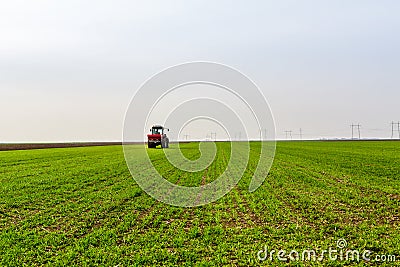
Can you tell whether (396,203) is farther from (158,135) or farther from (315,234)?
(158,135)

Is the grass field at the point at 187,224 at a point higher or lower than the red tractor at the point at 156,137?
lower

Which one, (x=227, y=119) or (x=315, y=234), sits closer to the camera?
(x=315, y=234)

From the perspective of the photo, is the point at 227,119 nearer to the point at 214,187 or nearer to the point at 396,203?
the point at 214,187

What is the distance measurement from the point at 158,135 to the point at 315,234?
143 feet

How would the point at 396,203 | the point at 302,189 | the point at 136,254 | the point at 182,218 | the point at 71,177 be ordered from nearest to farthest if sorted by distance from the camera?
1. the point at 136,254
2. the point at 182,218
3. the point at 396,203
4. the point at 302,189
5. the point at 71,177

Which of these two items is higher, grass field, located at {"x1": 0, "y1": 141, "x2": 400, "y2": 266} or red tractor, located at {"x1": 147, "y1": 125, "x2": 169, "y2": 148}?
red tractor, located at {"x1": 147, "y1": 125, "x2": 169, "y2": 148}

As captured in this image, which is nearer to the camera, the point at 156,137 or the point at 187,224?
the point at 187,224

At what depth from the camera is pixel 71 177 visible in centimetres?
2331

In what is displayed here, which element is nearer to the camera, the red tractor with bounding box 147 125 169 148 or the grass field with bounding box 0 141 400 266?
the grass field with bounding box 0 141 400 266

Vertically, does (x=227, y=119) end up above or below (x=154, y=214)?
above

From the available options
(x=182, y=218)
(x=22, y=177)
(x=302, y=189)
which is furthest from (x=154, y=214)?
(x=22, y=177)

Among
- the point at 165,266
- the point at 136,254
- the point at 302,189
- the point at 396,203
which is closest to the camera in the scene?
the point at 165,266

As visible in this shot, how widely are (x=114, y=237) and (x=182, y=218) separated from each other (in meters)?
2.88

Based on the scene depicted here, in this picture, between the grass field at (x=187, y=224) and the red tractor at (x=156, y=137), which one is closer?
the grass field at (x=187, y=224)
